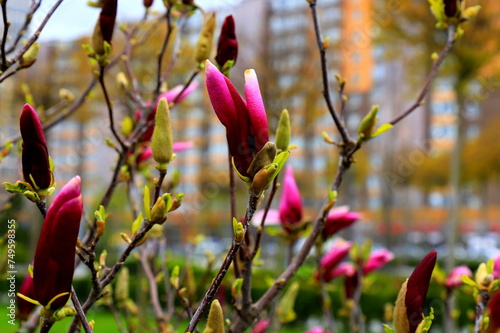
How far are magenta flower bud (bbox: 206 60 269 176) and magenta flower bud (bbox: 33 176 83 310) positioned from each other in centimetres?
20

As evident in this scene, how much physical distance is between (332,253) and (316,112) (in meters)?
7.67

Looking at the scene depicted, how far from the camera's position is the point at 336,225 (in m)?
1.28

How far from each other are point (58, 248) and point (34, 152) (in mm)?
140

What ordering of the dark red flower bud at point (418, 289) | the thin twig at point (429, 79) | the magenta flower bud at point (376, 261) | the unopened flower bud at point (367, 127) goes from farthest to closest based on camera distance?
the magenta flower bud at point (376, 261)
the thin twig at point (429, 79)
the unopened flower bud at point (367, 127)
the dark red flower bud at point (418, 289)

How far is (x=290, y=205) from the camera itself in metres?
1.27

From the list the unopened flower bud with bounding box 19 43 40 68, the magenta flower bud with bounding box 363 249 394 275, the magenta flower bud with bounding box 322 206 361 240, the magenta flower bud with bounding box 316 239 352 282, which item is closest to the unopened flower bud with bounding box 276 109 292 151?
the magenta flower bud with bounding box 322 206 361 240

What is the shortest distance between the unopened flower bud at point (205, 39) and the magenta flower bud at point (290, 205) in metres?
0.32

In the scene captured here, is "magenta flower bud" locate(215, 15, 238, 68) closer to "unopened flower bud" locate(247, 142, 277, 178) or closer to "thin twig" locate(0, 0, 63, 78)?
"thin twig" locate(0, 0, 63, 78)

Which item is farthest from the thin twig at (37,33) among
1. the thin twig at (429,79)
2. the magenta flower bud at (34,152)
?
the thin twig at (429,79)

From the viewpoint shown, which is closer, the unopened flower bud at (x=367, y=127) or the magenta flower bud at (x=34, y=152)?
the magenta flower bud at (x=34, y=152)

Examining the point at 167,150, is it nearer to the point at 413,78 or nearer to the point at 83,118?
the point at 413,78

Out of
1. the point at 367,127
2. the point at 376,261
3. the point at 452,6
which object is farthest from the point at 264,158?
the point at 376,261

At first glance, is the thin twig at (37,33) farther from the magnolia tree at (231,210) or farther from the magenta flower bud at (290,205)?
the magenta flower bud at (290,205)

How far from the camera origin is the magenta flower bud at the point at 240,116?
71 centimetres
